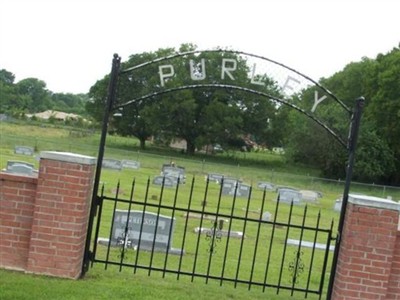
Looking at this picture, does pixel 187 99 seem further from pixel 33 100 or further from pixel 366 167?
pixel 33 100

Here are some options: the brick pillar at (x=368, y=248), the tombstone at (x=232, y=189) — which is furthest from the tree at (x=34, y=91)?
the brick pillar at (x=368, y=248)

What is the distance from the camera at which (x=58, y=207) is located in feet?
21.2

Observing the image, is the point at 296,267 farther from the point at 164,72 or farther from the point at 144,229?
the point at 144,229

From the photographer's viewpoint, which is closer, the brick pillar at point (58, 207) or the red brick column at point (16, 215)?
the brick pillar at point (58, 207)

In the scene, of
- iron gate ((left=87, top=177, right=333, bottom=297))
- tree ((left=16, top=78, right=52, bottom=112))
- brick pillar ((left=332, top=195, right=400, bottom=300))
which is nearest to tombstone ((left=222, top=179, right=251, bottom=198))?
iron gate ((left=87, top=177, right=333, bottom=297))

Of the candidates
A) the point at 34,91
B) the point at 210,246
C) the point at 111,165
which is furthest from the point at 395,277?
the point at 34,91

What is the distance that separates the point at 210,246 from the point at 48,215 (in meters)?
2.33

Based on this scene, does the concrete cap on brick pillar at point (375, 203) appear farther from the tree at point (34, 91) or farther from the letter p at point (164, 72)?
the tree at point (34, 91)

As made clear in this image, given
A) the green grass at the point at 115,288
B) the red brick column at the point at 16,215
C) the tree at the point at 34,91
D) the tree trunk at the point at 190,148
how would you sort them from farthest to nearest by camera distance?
the tree at the point at 34,91, the tree trunk at the point at 190,148, the red brick column at the point at 16,215, the green grass at the point at 115,288

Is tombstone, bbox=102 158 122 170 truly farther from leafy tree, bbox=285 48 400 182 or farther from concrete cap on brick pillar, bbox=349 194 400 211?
concrete cap on brick pillar, bbox=349 194 400 211

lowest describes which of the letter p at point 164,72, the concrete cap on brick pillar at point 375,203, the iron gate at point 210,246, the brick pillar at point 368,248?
the iron gate at point 210,246

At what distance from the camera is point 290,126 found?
59531 mm

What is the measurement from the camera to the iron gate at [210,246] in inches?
269

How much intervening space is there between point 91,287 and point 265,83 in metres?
3.12
